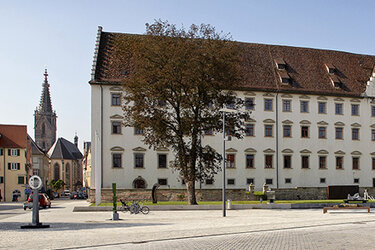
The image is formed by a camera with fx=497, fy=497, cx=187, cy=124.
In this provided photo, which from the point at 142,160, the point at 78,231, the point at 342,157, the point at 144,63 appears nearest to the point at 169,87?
the point at 144,63

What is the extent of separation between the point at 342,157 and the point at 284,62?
1346 centimetres

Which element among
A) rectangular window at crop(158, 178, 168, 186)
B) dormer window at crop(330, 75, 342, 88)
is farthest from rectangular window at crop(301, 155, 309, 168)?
rectangular window at crop(158, 178, 168, 186)

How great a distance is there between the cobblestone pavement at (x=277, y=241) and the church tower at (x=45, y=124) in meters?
149

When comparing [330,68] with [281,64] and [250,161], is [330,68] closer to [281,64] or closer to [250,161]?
[281,64]

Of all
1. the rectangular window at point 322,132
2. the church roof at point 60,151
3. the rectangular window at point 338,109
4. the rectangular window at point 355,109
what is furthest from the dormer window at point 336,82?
the church roof at point 60,151

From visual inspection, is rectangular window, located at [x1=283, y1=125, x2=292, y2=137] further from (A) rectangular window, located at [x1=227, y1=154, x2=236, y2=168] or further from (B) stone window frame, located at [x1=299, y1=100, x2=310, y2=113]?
(A) rectangular window, located at [x1=227, y1=154, x2=236, y2=168]

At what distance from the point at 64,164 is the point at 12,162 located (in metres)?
67.3

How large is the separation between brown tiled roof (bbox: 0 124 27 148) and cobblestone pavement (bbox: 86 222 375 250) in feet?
233

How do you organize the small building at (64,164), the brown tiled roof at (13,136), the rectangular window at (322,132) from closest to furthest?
1. the rectangular window at (322,132)
2. the brown tiled roof at (13,136)
3. the small building at (64,164)

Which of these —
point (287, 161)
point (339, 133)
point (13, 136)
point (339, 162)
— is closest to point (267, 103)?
point (287, 161)

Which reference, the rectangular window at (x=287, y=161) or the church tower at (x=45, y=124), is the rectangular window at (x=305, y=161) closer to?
the rectangular window at (x=287, y=161)

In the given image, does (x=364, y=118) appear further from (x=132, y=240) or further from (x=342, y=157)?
(x=132, y=240)

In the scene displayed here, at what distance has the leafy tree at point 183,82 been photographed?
3891 cm

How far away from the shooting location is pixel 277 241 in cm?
1622
